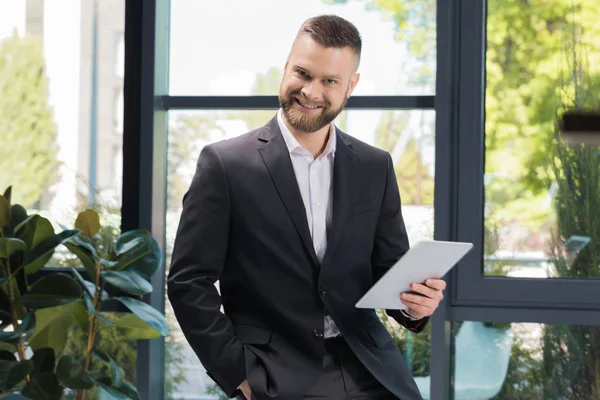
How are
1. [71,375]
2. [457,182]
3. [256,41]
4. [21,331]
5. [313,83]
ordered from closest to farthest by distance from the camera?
[313,83], [21,331], [71,375], [457,182], [256,41]

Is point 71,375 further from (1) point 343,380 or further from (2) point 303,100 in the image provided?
(2) point 303,100

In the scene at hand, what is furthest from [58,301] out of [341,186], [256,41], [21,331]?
[256,41]

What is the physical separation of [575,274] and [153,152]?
1.80m

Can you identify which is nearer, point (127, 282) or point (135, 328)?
point (127, 282)

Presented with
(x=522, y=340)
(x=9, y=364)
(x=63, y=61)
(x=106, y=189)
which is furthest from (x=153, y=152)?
(x=522, y=340)

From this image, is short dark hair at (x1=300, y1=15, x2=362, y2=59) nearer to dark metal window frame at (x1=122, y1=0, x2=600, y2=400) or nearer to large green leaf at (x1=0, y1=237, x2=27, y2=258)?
dark metal window frame at (x1=122, y1=0, x2=600, y2=400)

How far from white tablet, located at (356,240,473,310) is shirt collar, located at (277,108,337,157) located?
42 centimetres

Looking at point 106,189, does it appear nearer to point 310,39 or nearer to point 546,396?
point 310,39

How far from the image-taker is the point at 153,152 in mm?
3396

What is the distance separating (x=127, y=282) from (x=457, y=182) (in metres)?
1.36

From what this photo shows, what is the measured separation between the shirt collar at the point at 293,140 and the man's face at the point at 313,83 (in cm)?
6

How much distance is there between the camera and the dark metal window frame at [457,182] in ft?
10.4

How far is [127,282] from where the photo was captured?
110 inches

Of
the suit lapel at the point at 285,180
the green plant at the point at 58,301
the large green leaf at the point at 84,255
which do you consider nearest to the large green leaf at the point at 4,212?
the green plant at the point at 58,301
